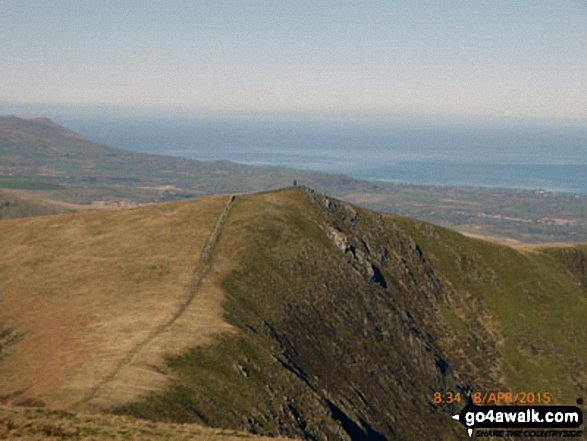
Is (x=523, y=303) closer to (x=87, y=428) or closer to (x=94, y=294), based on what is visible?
(x=94, y=294)

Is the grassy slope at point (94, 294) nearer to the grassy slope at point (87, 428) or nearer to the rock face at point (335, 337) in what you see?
the rock face at point (335, 337)

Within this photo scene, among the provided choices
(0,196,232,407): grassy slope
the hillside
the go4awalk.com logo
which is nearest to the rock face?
the hillside

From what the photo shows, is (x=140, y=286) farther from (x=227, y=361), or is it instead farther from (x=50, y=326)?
(x=227, y=361)

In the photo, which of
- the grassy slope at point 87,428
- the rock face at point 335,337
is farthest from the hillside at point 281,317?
the grassy slope at point 87,428

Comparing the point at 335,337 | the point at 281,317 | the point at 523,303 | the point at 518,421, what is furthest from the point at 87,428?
the point at 523,303

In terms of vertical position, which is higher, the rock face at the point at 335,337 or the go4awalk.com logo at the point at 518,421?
the rock face at the point at 335,337
